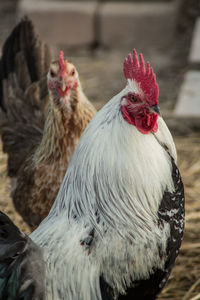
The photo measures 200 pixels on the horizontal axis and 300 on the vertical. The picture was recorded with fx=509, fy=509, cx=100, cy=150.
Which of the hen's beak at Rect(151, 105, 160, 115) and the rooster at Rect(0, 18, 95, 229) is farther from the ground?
the hen's beak at Rect(151, 105, 160, 115)

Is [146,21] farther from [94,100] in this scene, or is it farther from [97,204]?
[97,204]

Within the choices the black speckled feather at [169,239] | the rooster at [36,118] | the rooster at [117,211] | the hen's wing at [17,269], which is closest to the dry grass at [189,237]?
the black speckled feather at [169,239]

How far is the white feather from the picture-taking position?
248 cm

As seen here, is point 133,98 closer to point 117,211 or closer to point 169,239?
point 117,211

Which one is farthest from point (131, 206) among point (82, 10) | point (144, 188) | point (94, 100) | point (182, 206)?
point (82, 10)

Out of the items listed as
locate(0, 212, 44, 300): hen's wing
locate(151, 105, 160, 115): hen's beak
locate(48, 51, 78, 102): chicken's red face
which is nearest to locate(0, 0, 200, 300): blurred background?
locate(48, 51, 78, 102): chicken's red face

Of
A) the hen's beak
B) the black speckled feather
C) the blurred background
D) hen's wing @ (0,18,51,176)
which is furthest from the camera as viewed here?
the blurred background

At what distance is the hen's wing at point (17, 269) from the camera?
2326 millimetres

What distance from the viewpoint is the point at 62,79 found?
316 cm

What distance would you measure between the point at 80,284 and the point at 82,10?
18.4ft

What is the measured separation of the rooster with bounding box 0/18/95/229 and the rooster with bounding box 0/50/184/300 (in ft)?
1.98

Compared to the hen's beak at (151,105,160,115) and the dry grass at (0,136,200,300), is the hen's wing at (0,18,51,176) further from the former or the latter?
the hen's beak at (151,105,160,115)

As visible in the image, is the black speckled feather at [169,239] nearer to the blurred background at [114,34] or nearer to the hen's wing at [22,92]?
the hen's wing at [22,92]

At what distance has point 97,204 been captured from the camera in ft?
8.43
